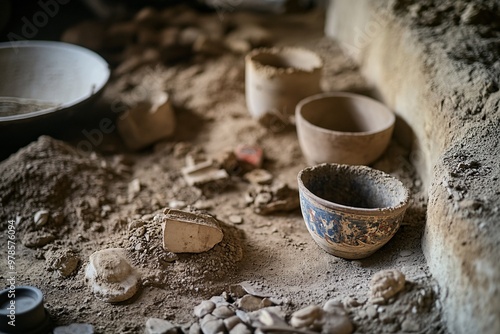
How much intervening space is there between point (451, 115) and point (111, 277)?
2.23 meters

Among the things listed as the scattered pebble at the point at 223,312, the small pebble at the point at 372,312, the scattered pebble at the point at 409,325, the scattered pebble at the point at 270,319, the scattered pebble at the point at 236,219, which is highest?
the scattered pebble at the point at 409,325

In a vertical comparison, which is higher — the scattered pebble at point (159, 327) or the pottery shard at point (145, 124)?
the scattered pebble at point (159, 327)

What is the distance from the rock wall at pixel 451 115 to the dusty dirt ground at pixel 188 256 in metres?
0.20

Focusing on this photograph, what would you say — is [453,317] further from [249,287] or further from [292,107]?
[292,107]

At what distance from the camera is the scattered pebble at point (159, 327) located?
7.90 ft

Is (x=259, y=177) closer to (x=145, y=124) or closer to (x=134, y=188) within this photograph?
(x=134, y=188)

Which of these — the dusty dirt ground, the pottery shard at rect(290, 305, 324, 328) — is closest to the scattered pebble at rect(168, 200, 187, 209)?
the dusty dirt ground

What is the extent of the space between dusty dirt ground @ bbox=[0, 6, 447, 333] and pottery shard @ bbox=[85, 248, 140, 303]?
2.0 inches

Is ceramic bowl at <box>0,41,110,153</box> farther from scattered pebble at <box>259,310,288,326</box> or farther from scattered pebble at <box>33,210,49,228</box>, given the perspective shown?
scattered pebble at <box>259,310,288,326</box>

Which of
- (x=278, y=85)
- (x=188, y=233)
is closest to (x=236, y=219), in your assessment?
(x=188, y=233)

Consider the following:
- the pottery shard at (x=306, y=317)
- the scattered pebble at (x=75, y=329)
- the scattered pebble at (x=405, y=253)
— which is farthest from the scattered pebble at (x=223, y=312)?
the scattered pebble at (x=405, y=253)

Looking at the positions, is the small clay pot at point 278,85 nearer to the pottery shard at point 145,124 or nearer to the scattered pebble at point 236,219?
the pottery shard at point 145,124

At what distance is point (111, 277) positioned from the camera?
8.91 feet

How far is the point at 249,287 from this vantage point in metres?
2.76
